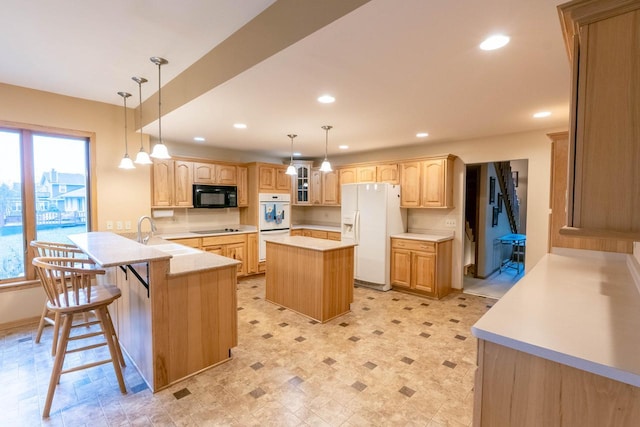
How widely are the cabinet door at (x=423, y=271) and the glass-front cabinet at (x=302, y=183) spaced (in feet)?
9.00

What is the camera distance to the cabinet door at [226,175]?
17.5ft

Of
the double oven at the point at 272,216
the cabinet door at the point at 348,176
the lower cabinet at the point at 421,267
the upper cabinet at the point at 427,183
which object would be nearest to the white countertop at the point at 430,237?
the lower cabinet at the point at 421,267

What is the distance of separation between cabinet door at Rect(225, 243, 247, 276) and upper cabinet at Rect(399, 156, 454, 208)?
2.95 meters

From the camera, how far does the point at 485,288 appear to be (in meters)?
4.89

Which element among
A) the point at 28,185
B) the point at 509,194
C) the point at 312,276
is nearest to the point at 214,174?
the point at 28,185

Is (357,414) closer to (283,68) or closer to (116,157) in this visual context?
(283,68)

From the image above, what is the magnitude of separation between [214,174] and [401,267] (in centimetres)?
364

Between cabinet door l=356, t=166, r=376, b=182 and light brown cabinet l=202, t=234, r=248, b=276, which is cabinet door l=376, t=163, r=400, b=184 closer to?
cabinet door l=356, t=166, r=376, b=182

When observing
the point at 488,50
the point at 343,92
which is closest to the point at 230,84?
the point at 343,92

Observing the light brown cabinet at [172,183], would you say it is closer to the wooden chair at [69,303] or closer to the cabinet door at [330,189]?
the wooden chair at [69,303]

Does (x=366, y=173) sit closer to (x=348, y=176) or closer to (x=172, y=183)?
(x=348, y=176)

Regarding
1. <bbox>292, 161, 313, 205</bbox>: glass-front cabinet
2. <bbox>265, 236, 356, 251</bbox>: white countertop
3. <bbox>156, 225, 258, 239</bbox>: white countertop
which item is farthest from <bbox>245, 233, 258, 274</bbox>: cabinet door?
<bbox>265, 236, 356, 251</bbox>: white countertop

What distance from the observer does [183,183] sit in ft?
16.0

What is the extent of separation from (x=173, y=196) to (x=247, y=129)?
1850 millimetres
